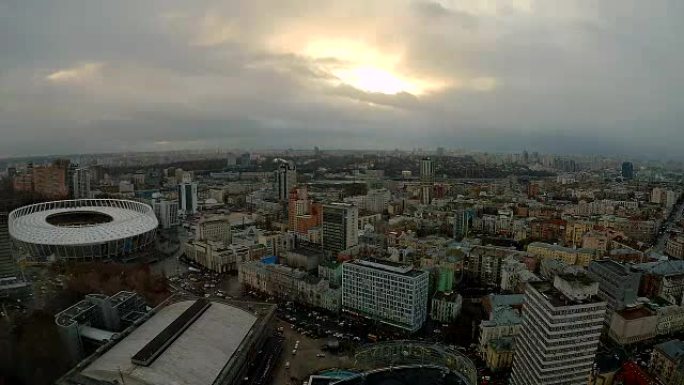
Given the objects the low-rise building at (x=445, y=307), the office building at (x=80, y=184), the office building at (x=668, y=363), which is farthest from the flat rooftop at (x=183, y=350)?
the office building at (x=80, y=184)

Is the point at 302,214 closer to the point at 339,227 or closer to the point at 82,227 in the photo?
the point at 339,227

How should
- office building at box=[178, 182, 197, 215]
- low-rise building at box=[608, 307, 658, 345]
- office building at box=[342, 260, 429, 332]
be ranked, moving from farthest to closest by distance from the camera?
office building at box=[178, 182, 197, 215] < office building at box=[342, 260, 429, 332] < low-rise building at box=[608, 307, 658, 345]

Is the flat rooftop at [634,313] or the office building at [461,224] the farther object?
the office building at [461,224]

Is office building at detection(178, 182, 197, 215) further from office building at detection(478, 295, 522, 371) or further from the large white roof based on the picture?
office building at detection(478, 295, 522, 371)

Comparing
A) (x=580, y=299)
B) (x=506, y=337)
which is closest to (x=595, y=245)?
(x=506, y=337)

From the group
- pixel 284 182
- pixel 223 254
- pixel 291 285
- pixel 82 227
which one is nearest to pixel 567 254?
pixel 291 285

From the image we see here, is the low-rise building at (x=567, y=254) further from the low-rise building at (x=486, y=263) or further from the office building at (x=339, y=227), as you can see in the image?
the office building at (x=339, y=227)

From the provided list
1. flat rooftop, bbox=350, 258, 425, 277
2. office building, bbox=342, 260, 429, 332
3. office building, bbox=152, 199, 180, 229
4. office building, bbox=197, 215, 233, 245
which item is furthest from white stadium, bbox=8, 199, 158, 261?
flat rooftop, bbox=350, 258, 425, 277
